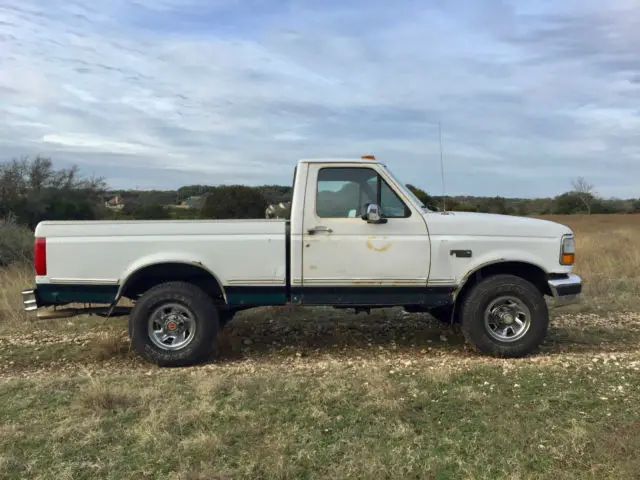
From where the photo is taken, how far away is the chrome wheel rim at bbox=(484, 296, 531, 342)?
5.93 meters

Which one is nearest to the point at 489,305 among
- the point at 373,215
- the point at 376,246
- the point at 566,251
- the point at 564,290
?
the point at 564,290

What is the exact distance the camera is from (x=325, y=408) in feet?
14.6

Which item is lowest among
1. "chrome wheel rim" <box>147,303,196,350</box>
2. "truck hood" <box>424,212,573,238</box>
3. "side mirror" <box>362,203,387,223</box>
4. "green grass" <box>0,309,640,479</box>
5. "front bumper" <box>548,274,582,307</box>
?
"green grass" <box>0,309,640,479</box>

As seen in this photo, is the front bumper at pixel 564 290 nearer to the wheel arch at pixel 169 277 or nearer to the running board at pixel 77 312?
the wheel arch at pixel 169 277

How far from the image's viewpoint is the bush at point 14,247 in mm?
13868

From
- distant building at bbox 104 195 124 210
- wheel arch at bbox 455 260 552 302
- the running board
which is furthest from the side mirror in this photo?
distant building at bbox 104 195 124 210

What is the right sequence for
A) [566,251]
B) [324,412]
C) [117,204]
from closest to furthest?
[324,412] → [566,251] → [117,204]

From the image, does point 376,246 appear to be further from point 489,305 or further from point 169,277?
point 169,277

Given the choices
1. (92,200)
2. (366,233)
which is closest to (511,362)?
(366,233)

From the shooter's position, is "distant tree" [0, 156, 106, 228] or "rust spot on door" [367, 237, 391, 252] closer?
"rust spot on door" [367, 237, 391, 252]

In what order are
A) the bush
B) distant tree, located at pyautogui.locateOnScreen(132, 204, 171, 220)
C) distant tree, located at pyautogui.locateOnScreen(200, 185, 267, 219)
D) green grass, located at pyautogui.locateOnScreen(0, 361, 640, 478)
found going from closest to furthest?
green grass, located at pyautogui.locateOnScreen(0, 361, 640, 478) → distant tree, located at pyautogui.locateOnScreen(200, 185, 267, 219) → distant tree, located at pyautogui.locateOnScreen(132, 204, 171, 220) → the bush

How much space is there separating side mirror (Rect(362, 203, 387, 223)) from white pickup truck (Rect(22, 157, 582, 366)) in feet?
0.04

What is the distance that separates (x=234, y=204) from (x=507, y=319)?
3585 millimetres

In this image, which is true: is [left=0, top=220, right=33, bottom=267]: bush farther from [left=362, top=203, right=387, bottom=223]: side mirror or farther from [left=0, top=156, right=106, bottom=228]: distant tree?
[left=362, top=203, right=387, bottom=223]: side mirror
